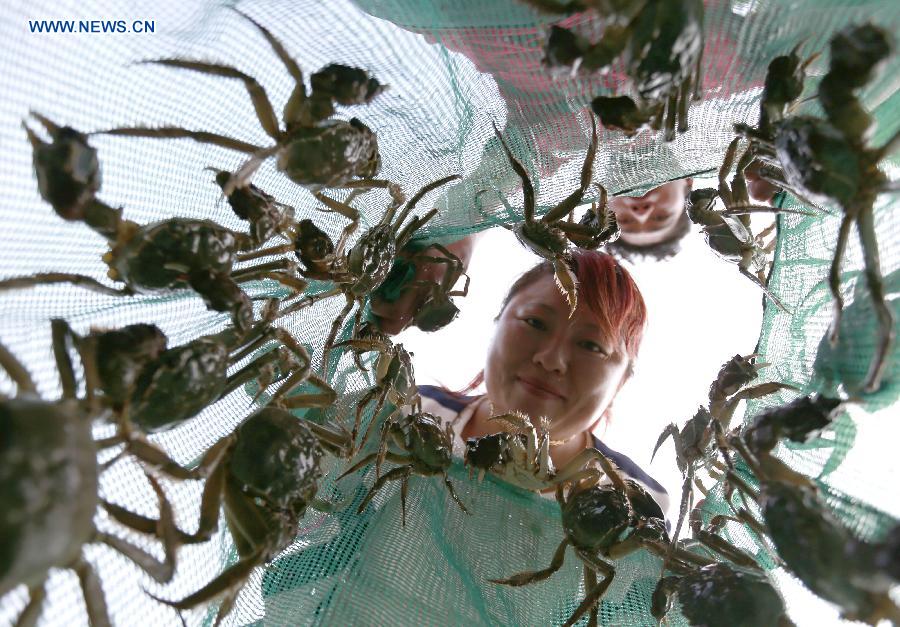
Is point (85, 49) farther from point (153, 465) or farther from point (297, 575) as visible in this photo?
point (297, 575)

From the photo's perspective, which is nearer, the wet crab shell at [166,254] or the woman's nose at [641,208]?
the wet crab shell at [166,254]

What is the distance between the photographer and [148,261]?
395 mm

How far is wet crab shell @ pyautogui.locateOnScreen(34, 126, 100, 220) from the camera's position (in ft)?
1.18

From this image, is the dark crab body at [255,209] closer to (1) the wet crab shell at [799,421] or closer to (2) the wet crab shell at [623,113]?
(2) the wet crab shell at [623,113]

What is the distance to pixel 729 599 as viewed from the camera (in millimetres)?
404

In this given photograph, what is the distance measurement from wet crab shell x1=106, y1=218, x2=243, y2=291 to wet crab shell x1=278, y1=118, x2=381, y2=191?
6 cm

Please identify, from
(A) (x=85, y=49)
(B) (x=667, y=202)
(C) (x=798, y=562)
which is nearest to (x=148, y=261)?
(A) (x=85, y=49)

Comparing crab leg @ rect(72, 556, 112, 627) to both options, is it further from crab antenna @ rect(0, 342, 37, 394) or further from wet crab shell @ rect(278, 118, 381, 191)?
wet crab shell @ rect(278, 118, 381, 191)

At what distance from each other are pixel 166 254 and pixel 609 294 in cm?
76

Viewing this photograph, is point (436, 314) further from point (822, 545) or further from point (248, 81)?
point (822, 545)

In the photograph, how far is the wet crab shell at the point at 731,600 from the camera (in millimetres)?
398

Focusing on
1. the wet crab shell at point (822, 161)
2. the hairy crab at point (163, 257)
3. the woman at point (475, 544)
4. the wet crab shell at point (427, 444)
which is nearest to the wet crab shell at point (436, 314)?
the woman at point (475, 544)

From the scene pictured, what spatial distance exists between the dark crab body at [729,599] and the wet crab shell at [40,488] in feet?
1.12

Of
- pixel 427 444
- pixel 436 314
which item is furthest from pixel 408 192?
pixel 427 444
